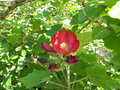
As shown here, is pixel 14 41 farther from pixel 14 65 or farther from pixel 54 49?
pixel 54 49

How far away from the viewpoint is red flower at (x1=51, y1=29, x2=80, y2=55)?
2.47ft

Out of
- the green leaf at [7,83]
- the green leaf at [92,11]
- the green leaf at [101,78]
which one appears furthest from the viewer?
the green leaf at [7,83]

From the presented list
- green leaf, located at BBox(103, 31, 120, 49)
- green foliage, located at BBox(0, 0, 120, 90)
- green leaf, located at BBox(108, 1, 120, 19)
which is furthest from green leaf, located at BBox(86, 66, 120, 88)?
green leaf, located at BBox(108, 1, 120, 19)

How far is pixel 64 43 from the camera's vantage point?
809mm

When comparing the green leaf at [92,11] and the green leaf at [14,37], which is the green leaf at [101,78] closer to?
the green leaf at [92,11]

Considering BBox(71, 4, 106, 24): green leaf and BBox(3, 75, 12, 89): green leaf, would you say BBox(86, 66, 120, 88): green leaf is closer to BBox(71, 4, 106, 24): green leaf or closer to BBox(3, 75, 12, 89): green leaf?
BBox(71, 4, 106, 24): green leaf

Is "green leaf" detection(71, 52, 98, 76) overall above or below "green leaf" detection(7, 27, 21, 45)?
above

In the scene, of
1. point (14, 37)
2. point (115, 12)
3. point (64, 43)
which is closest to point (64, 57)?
point (64, 43)

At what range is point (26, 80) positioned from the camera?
90 centimetres

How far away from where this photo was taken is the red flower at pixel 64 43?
753 mm

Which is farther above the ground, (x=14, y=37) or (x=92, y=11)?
(x=92, y=11)

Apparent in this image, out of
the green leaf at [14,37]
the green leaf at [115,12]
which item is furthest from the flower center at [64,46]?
the green leaf at [14,37]

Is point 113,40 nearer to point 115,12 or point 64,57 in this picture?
point 64,57

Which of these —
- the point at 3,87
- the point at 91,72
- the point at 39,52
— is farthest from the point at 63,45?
the point at 3,87
